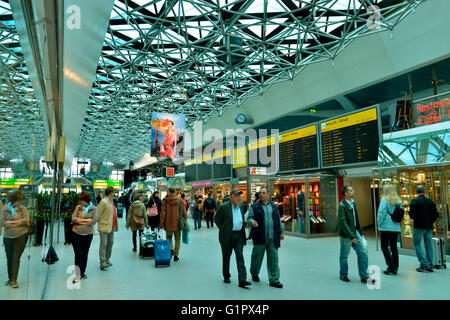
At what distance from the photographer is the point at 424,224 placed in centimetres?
616

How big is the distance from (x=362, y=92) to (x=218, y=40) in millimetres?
7880

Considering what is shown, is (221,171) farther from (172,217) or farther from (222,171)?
(172,217)

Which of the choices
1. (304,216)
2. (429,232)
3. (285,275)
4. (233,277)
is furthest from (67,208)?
(429,232)

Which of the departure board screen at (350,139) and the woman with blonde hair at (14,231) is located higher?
the departure board screen at (350,139)

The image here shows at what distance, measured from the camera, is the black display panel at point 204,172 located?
23.9m

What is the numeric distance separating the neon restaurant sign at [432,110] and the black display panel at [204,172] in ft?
53.3

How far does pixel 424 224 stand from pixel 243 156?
12924 millimetres

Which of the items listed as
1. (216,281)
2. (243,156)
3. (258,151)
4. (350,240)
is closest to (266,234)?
(216,281)

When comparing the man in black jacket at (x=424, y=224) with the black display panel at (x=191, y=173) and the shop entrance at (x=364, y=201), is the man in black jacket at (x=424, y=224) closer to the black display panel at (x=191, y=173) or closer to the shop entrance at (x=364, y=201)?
the shop entrance at (x=364, y=201)

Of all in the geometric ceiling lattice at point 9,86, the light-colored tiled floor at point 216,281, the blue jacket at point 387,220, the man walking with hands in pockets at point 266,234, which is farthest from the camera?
the blue jacket at point 387,220

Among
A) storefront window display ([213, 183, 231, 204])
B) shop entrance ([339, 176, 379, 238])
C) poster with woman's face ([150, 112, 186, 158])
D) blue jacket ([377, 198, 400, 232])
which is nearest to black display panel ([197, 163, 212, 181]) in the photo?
storefront window display ([213, 183, 231, 204])

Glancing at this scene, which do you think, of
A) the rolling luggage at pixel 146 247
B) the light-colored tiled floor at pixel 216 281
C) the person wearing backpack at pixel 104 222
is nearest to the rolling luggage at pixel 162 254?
the light-colored tiled floor at pixel 216 281

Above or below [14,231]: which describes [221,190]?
below
